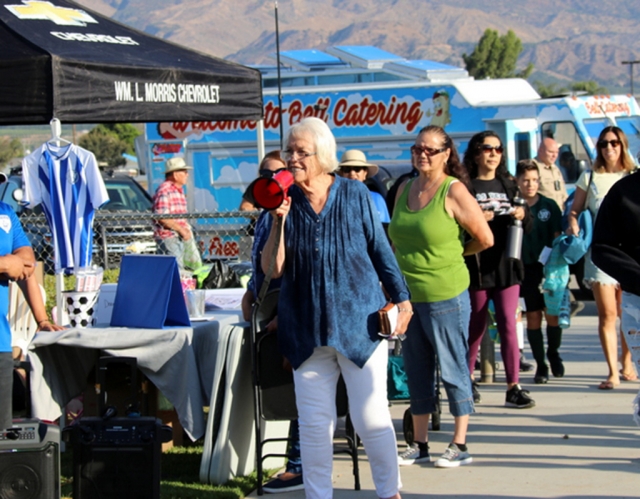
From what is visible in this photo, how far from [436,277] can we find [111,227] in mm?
8859

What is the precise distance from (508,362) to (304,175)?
3.26 meters

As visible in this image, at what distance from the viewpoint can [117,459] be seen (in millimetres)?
4859

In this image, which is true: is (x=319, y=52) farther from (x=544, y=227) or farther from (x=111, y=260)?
(x=544, y=227)

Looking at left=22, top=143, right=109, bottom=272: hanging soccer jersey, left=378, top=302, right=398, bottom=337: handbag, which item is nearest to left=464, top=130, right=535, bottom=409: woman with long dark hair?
left=378, top=302, right=398, bottom=337: handbag

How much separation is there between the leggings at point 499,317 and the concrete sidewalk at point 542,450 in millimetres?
478

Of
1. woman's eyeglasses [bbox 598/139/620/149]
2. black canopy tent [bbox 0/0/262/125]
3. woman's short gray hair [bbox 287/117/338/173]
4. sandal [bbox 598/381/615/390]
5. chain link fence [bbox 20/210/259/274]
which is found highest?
black canopy tent [bbox 0/0/262/125]

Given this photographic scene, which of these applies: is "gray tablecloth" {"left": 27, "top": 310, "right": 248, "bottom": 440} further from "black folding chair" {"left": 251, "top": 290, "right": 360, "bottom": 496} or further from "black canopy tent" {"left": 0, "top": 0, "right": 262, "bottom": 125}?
"black canopy tent" {"left": 0, "top": 0, "right": 262, "bottom": 125}

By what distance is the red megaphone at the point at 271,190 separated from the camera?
425 cm

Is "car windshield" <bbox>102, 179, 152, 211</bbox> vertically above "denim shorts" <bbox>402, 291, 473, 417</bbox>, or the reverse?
"car windshield" <bbox>102, 179, 152, 211</bbox>

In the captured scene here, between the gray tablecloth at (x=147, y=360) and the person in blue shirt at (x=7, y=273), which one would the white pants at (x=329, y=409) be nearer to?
the gray tablecloth at (x=147, y=360)

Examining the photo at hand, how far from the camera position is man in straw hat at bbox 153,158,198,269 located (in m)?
9.84

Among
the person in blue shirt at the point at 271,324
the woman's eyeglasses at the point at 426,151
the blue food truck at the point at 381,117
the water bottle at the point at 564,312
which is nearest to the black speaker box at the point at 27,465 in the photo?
the person in blue shirt at the point at 271,324

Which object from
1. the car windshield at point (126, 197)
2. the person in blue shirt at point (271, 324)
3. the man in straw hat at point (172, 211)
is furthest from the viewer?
the car windshield at point (126, 197)

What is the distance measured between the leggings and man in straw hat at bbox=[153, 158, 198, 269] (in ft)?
11.7
